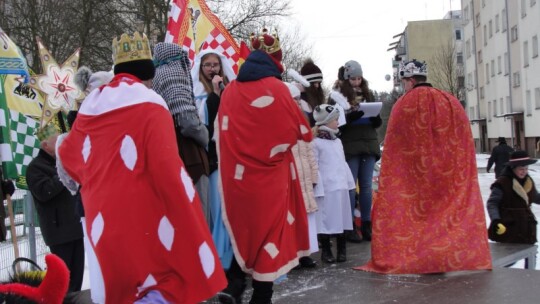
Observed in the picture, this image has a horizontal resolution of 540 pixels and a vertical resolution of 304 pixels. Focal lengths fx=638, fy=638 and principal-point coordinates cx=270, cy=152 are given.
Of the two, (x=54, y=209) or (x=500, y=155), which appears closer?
(x=54, y=209)

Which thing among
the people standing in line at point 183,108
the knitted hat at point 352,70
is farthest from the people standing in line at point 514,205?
the people standing in line at point 183,108

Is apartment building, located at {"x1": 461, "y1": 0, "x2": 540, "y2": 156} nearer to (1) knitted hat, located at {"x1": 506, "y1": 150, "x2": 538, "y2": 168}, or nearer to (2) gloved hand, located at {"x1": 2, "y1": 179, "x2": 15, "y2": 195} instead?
(1) knitted hat, located at {"x1": 506, "y1": 150, "x2": 538, "y2": 168}

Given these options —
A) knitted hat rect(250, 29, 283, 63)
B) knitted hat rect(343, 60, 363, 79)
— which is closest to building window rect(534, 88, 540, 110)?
knitted hat rect(343, 60, 363, 79)

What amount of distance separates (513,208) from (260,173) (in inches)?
115

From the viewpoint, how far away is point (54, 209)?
5035 mm

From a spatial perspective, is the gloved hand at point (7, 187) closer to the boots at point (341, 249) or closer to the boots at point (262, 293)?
the boots at point (262, 293)

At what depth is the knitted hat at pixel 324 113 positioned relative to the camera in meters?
5.74

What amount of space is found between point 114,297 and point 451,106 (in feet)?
11.0

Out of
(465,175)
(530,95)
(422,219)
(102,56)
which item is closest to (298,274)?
(422,219)

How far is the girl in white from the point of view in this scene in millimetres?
5684

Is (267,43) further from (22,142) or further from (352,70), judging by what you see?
(22,142)

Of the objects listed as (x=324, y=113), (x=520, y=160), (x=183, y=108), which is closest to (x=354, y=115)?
(x=324, y=113)

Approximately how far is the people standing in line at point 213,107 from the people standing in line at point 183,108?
0.61 feet

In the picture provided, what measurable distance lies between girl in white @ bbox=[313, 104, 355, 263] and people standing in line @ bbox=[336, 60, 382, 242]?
58cm
